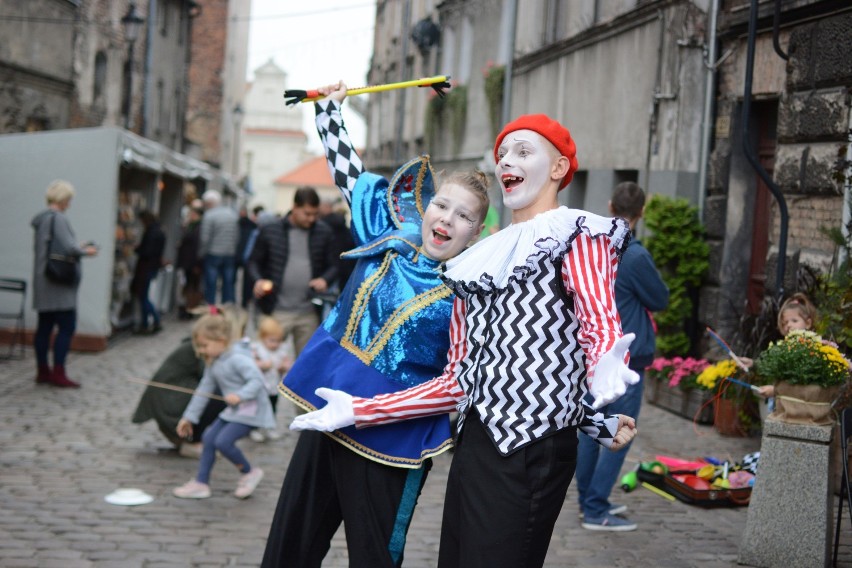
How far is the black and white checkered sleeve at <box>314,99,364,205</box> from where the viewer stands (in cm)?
464

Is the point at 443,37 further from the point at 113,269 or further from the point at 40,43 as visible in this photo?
the point at 113,269

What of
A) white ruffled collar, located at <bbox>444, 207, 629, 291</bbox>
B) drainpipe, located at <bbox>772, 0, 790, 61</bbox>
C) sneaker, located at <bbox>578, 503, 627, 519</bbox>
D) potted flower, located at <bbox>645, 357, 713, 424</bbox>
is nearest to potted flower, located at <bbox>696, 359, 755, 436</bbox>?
potted flower, located at <bbox>645, 357, 713, 424</bbox>

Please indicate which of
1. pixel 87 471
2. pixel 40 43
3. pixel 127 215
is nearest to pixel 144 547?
pixel 87 471

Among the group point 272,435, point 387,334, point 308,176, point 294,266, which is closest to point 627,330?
point 387,334

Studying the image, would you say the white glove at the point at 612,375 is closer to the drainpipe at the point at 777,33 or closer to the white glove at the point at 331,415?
the white glove at the point at 331,415

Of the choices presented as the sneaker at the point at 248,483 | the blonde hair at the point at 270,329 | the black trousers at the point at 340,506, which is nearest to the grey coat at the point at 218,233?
the blonde hair at the point at 270,329

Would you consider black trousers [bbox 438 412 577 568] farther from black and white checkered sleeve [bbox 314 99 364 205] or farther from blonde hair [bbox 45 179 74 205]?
blonde hair [bbox 45 179 74 205]

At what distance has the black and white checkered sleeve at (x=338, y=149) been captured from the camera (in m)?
4.64

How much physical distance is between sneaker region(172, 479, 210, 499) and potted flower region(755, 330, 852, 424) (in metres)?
3.40

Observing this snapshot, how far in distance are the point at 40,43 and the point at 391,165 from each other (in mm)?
17707

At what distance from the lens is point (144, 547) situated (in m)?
6.11

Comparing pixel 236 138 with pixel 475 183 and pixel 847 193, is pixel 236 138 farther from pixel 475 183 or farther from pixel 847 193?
pixel 475 183

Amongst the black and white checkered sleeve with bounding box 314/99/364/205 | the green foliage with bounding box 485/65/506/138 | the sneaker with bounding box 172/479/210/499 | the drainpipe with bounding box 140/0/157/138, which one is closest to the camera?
the black and white checkered sleeve with bounding box 314/99/364/205

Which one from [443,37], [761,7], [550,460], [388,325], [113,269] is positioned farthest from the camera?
[443,37]
